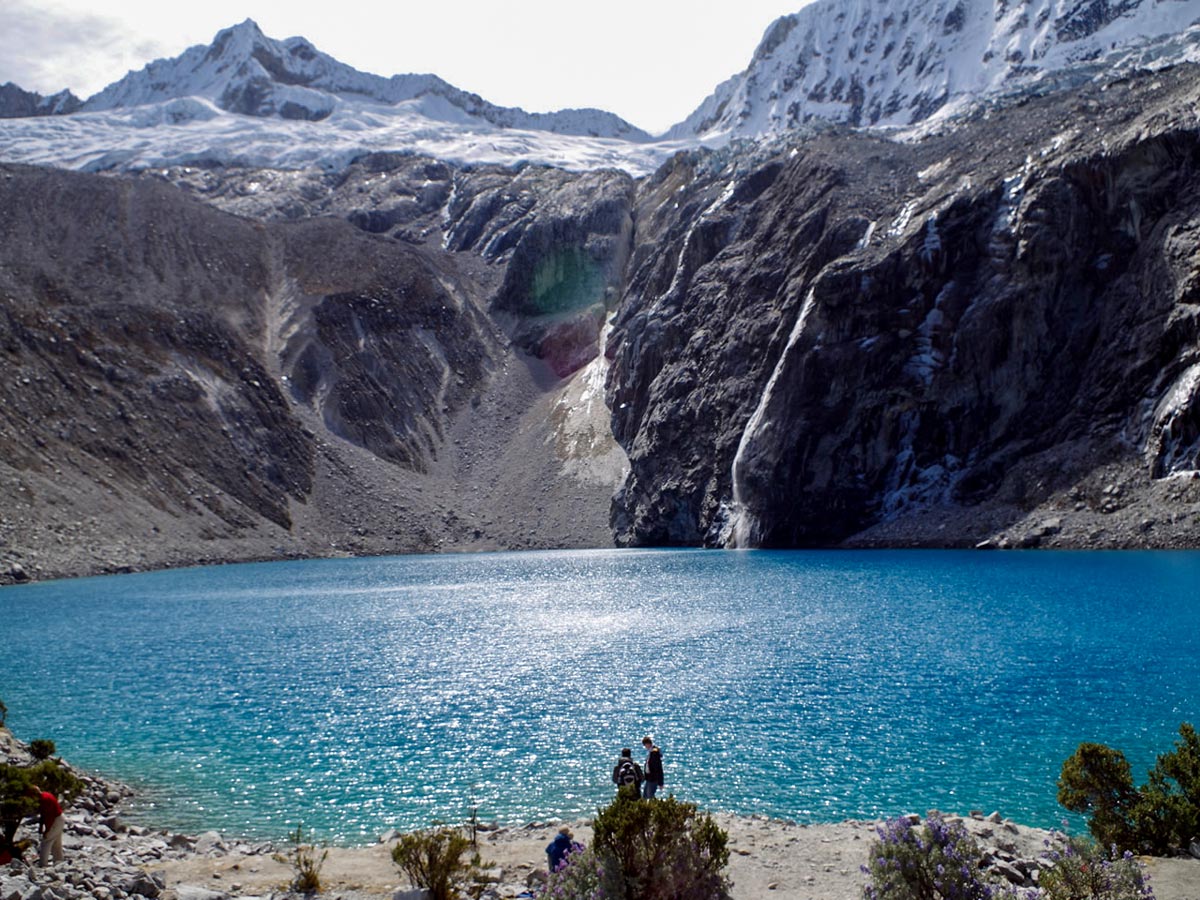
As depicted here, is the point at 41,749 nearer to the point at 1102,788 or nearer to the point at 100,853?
the point at 100,853

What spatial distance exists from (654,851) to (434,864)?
3.21m

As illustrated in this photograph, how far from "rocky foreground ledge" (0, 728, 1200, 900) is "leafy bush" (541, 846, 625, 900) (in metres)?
2.46

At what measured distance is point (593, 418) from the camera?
109 m

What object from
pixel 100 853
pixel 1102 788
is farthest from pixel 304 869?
pixel 1102 788

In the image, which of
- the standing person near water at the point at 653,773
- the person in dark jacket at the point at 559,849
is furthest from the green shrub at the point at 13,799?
the standing person near water at the point at 653,773

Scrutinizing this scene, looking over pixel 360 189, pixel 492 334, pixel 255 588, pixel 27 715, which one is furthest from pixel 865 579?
pixel 360 189

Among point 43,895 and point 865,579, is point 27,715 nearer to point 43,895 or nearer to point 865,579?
point 43,895

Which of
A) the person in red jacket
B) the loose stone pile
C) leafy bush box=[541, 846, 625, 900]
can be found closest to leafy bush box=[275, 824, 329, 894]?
the loose stone pile

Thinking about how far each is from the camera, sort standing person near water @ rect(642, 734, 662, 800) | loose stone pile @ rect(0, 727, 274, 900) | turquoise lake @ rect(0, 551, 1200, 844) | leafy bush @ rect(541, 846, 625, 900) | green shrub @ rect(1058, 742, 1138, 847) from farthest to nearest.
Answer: turquoise lake @ rect(0, 551, 1200, 844) < standing person near water @ rect(642, 734, 662, 800) < green shrub @ rect(1058, 742, 1138, 847) < loose stone pile @ rect(0, 727, 274, 900) < leafy bush @ rect(541, 846, 625, 900)

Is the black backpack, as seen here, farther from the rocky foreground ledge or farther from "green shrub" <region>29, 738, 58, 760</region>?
"green shrub" <region>29, 738, 58, 760</region>

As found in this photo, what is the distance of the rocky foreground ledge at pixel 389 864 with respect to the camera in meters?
12.1

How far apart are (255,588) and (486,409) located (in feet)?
193

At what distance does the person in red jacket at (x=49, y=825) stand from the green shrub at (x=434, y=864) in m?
5.31

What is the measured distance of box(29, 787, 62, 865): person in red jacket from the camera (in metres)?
13.7
